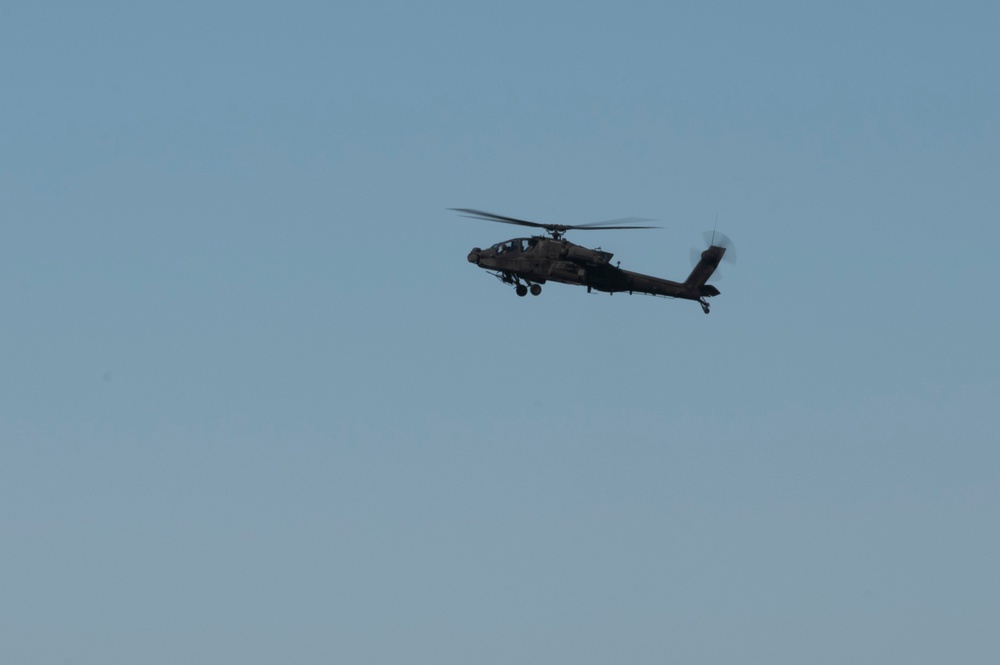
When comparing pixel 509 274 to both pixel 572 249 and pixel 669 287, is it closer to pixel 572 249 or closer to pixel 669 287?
pixel 572 249

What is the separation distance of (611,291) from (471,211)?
13236 mm

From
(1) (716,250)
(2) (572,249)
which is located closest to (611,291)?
(2) (572,249)

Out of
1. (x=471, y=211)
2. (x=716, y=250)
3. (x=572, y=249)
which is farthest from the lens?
(x=716, y=250)

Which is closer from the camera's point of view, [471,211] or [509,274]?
[471,211]

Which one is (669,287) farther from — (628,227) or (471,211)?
(471,211)

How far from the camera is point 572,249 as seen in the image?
93.1 meters

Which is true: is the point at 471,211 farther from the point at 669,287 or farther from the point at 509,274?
the point at 669,287

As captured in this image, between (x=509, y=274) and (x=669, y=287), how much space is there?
12132mm

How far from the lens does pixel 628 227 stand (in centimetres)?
8750

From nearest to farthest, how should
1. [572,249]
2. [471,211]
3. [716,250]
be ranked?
[471,211] → [572,249] → [716,250]

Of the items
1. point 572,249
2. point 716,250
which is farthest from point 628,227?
point 716,250

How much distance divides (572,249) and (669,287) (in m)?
8.82

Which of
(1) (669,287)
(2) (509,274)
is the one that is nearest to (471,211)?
(2) (509,274)

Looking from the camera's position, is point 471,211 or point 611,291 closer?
point 471,211
